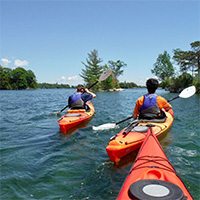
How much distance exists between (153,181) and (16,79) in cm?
7429

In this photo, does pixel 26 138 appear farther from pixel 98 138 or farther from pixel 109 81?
pixel 109 81

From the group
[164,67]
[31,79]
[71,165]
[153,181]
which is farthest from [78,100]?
[31,79]

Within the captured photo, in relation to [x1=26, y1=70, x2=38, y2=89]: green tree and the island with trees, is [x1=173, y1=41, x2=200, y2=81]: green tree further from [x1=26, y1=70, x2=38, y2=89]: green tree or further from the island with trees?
[x1=26, y1=70, x2=38, y2=89]: green tree

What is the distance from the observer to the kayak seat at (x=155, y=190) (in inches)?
63.5

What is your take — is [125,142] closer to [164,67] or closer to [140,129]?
[140,129]

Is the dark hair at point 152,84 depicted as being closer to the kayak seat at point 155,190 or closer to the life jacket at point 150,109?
the life jacket at point 150,109

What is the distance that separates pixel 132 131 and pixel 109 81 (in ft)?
149

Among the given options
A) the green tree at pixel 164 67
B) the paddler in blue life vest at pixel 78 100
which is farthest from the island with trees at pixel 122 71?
the paddler in blue life vest at pixel 78 100

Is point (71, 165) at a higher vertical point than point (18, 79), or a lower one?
lower

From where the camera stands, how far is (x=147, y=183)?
1808 mm

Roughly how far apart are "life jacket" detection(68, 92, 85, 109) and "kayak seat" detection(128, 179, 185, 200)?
17.3 ft

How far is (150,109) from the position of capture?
14.9 feet

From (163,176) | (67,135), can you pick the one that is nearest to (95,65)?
(67,135)

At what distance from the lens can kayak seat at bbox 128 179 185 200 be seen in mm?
1612
